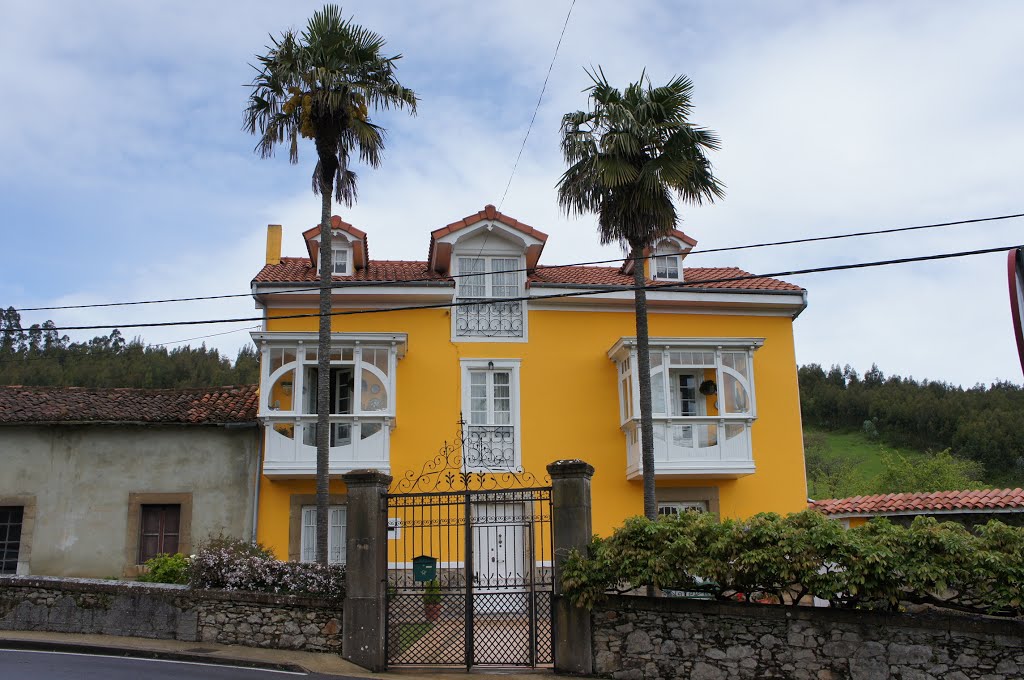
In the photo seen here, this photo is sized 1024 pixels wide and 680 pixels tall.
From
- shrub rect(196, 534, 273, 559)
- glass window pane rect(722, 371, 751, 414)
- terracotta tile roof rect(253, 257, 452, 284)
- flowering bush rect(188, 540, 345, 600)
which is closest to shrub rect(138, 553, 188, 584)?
shrub rect(196, 534, 273, 559)

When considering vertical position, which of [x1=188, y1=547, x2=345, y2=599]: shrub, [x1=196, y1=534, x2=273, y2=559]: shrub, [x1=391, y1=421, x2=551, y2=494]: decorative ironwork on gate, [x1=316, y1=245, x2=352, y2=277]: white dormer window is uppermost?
[x1=316, y1=245, x2=352, y2=277]: white dormer window

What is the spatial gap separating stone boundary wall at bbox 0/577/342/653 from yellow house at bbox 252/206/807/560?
5.07 m

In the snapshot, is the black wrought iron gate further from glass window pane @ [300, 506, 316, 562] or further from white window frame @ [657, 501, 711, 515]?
white window frame @ [657, 501, 711, 515]

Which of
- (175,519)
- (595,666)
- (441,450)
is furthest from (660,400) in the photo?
(175,519)

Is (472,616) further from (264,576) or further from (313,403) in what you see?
(313,403)

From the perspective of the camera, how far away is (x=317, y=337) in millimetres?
19438

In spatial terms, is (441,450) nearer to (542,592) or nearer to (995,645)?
(542,592)

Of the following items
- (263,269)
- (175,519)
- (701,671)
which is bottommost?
(701,671)

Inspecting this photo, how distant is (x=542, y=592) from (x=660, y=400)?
8.66 m

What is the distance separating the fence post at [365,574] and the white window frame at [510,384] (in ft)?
23.7

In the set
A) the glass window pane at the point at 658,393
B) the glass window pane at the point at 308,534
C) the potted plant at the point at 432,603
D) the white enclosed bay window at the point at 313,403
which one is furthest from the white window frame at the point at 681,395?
the potted plant at the point at 432,603

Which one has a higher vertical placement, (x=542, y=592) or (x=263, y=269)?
(x=263, y=269)

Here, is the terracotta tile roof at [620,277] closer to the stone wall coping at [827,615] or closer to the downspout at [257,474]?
the downspout at [257,474]

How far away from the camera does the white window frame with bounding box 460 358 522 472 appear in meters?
20.7
